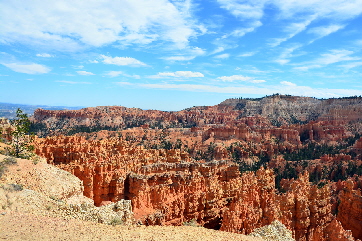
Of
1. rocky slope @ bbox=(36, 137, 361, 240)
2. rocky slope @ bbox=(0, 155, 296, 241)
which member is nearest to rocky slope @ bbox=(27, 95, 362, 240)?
rocky slope @ bbox=(36, 137, 361, 240)

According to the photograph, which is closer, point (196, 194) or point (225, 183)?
point (196, 194)

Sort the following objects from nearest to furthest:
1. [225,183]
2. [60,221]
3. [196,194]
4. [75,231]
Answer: [75,231], [60,221], [196,194], [225,183]

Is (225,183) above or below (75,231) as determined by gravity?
below

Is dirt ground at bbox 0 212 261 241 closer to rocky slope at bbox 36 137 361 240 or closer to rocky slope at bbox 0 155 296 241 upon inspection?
rocky slope at bbox 0 155 296 241

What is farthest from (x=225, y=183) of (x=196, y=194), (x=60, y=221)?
(x=60, y=221)

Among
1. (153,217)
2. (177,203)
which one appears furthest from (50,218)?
(177,203)

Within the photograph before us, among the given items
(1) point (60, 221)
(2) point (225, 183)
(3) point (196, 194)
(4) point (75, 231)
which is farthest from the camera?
(2) point (225, 183)

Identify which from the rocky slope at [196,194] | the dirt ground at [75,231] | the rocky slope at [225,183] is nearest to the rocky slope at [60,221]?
the dirt ground at [75,231]

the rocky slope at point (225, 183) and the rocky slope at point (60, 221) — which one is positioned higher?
the rocky slope at point (60, 221)

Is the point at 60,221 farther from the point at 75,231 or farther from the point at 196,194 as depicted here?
the point at 196,194

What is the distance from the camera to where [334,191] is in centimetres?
3384

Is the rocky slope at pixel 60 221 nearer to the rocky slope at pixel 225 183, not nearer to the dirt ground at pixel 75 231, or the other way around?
the dirt ground at pixel 75 231

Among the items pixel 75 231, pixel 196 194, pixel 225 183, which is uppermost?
pixel 75 231

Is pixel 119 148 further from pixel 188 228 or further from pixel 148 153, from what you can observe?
pixel 188 228
